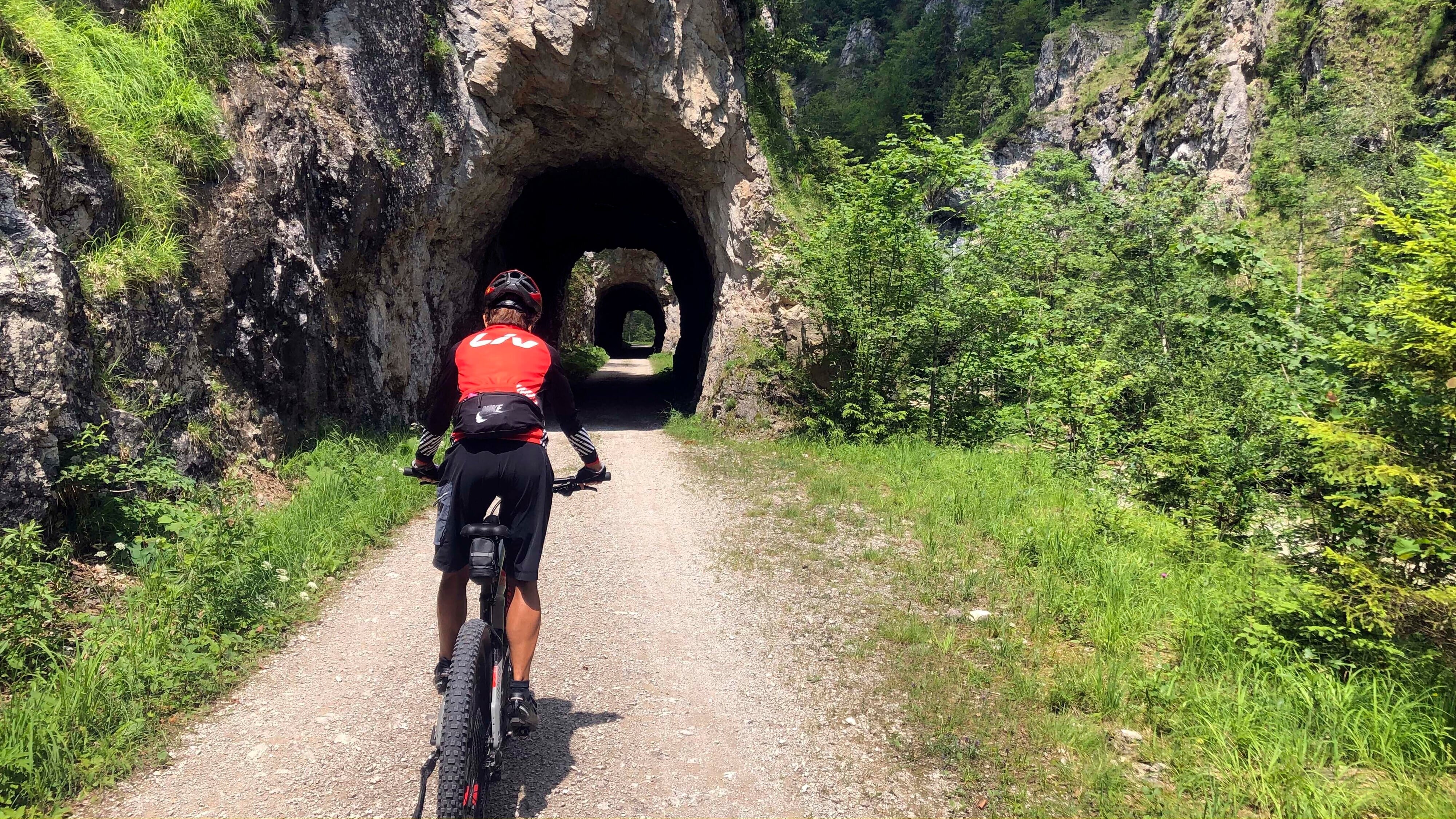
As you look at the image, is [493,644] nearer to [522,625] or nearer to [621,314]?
[522,625]

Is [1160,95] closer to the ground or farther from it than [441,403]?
farther from it

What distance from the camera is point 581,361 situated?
1065 inches

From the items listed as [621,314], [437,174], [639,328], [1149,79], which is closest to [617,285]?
[621,314]

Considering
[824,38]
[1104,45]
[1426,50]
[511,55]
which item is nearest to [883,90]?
[1104,45]

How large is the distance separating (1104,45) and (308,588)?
74.3m

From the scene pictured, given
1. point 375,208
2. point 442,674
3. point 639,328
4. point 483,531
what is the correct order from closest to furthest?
1. point 483,531
2. point 442,674
3. point 375,208
4. point 639,328

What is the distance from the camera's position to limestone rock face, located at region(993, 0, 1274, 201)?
4256cm

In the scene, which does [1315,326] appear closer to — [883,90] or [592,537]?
[592,537]

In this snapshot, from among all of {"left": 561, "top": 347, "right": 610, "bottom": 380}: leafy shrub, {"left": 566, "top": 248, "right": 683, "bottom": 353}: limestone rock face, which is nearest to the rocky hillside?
{"left": 561, "top": 347, "right": 610, "bottom": 380}: leafy shrub

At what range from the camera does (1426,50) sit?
31297 millimetres

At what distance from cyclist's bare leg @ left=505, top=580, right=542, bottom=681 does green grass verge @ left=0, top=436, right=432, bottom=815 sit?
1729 mm

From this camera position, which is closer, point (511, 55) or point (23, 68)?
point (23, 68)

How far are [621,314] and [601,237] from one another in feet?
91.2

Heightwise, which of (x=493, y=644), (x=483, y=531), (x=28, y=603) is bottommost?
(x=28, y=603)
